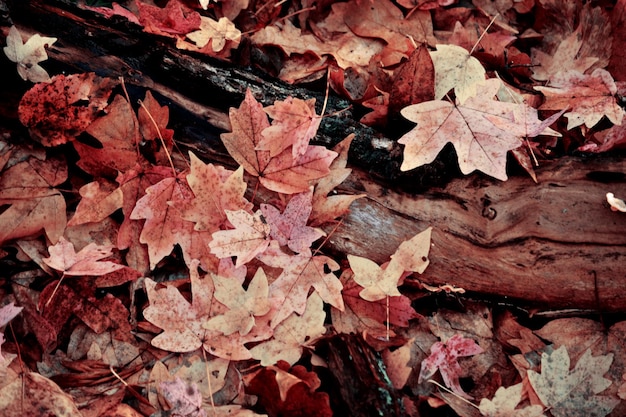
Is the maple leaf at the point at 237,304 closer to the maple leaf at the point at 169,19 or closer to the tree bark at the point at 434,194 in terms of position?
the tree bark at the point at 434,194

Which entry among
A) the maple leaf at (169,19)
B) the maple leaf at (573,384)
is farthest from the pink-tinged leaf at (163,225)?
the maple leaf at (573,384)

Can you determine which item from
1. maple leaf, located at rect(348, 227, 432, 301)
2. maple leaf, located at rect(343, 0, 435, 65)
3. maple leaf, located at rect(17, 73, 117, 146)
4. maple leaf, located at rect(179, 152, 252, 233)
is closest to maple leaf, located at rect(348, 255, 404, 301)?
maple leaf, located at rect(348, 227, 432, 301)

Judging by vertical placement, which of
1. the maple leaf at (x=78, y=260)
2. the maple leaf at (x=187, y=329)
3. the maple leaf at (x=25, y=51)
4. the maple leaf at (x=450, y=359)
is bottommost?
the maple leaf at (x=450, y=359)

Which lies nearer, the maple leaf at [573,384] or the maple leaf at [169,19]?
the maple leaf at [573,384]

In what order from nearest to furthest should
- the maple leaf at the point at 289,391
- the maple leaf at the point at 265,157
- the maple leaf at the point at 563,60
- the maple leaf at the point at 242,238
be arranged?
1. the maple leaf at the point at 289,391
2. the maple leaf at the point at 242,238
3. the maple leaf at the point at 265,157
4. the maple leaf at the point at 563,60

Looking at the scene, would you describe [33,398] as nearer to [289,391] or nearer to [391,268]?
[289,391]

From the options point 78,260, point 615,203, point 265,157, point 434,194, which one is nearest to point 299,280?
point 265,157
